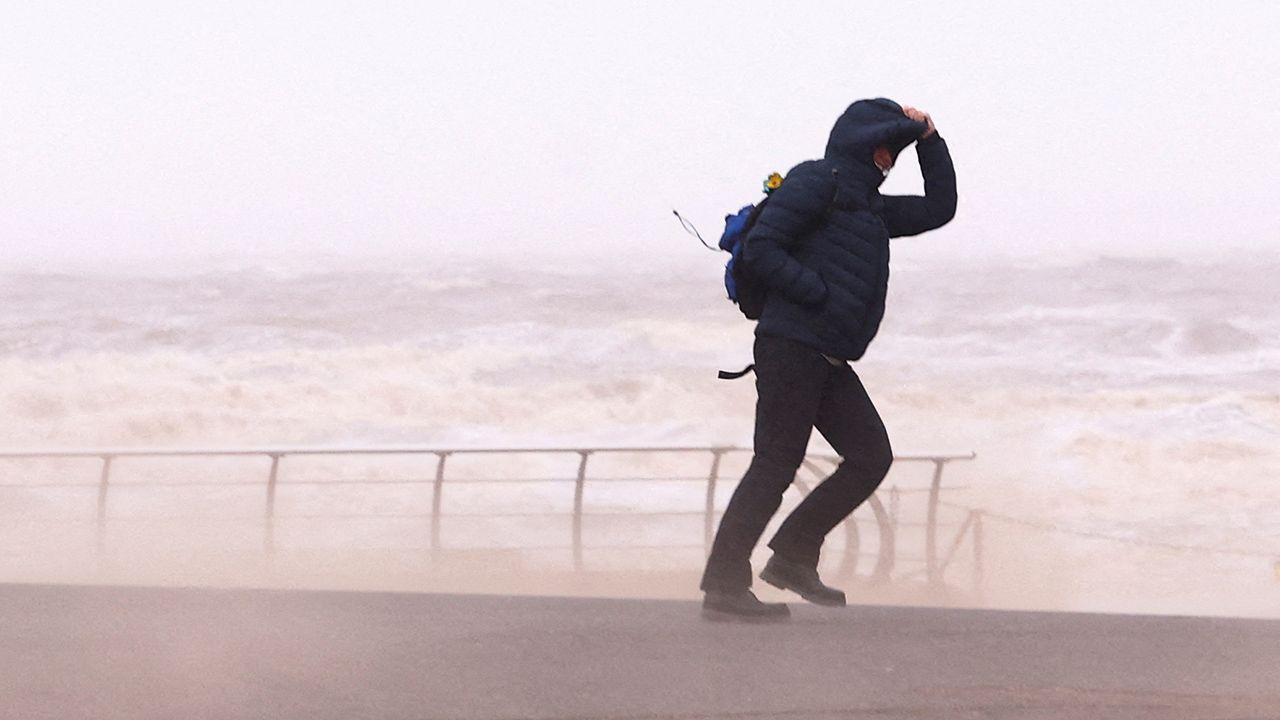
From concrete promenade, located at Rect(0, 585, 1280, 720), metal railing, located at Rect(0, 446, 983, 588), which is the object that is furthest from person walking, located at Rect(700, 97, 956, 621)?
metal railing, located at Rect(0, 446, 983, 588)

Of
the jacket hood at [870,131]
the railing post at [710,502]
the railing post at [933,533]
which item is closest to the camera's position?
the jacket hood at [870,131]

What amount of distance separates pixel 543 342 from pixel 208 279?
1869 cm

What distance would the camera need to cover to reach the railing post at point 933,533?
33.2 feet

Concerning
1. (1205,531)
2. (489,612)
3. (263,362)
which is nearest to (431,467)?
(1205,531)

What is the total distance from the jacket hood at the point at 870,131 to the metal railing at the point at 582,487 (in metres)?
3.47

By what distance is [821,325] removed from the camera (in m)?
4.50

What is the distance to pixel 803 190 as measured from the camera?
4.47 m

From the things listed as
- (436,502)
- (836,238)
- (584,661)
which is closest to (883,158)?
(836,238)

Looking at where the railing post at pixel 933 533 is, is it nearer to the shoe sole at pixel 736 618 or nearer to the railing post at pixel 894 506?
the railing post at pixel 894 506

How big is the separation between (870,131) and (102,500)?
683 cm

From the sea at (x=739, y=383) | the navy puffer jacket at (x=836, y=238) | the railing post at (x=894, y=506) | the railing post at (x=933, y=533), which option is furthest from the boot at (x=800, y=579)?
the sea at (x=739, y=383)

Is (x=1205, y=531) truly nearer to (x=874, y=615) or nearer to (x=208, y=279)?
(x=874, y=615)

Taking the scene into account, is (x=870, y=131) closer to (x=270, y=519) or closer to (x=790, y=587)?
(x=790, y=587)

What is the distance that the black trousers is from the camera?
457 cm
